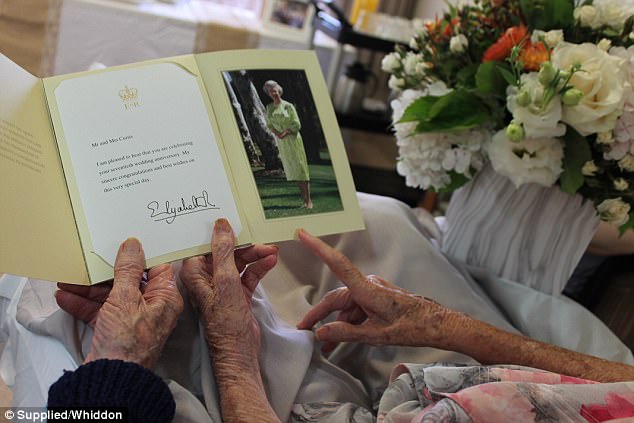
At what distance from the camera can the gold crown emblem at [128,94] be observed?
79 centimetres

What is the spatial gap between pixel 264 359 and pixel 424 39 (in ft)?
2.24

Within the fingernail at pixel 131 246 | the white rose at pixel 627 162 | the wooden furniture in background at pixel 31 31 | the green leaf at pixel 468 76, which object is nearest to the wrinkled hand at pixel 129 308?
the fingernail at pixel 131 246

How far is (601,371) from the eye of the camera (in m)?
0.86

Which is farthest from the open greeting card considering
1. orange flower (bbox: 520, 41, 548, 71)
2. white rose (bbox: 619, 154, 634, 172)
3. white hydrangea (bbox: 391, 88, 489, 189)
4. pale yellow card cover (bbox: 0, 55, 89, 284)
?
white rose (bbox: 619, 154, 634, 172)

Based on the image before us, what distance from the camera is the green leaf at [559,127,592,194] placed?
3.05 feet

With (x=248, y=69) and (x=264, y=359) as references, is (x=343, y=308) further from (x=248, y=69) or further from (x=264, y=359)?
(x=248, y=69)

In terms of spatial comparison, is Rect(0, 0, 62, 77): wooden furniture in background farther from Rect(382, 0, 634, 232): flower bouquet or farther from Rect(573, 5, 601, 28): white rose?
Rect(573, 5, 601, 28): white rose

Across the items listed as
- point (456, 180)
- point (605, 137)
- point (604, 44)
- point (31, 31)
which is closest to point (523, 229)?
point (456, 180)

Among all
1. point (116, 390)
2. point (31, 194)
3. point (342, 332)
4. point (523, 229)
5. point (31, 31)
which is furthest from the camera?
point (31, 31)

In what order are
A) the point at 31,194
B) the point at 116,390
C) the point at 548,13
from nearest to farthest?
the point at 116,390 → the point at 31,194 → the point at 548,13

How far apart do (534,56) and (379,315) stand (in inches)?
18.1

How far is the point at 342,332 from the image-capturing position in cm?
85

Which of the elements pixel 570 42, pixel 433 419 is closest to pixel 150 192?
pixel 433 419
